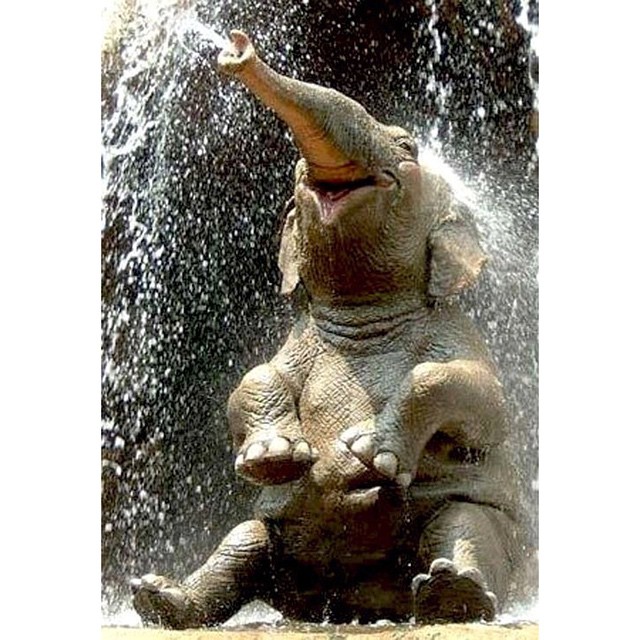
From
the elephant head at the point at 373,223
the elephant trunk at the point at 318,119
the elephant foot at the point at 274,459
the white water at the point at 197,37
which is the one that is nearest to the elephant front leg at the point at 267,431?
the elephant foot at the point at 274,459

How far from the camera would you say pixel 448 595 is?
2.31 m

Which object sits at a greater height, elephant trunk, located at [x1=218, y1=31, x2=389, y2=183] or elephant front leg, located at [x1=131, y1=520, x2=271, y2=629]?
elephant trunk, located at [x1=218, y1=31, x2=389, y2=183]

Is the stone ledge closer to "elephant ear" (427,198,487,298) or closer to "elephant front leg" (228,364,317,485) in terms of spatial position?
"elephant front leg" (228,364,317,485)

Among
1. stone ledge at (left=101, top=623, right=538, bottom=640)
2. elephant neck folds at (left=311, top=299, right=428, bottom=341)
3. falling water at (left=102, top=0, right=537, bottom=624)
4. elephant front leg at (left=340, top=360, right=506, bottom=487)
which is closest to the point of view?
stone ledge at (left=101, top=623, right=538, bottom=640)

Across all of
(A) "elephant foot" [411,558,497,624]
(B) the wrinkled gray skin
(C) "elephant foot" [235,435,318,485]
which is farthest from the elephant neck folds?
(A) "elephant foot" [411,558,497,624]

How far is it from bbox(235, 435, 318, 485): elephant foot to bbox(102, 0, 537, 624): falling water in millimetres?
167

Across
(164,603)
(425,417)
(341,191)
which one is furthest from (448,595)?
(341,191)

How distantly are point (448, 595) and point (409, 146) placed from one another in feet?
Answer: 1.48

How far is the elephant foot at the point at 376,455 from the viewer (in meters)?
2.38

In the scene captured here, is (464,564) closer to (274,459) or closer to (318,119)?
(274,459)

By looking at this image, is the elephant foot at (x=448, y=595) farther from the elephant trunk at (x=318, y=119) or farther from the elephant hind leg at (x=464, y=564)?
the elephant trunk at (x=318, y=119)

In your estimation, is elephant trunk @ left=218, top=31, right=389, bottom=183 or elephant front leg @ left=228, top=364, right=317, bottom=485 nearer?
elephant trunk @ left=218, top=31, right=389, bottom=183

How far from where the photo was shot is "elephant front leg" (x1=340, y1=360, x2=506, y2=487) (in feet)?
7.82

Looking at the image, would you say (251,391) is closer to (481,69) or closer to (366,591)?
(366,591)
